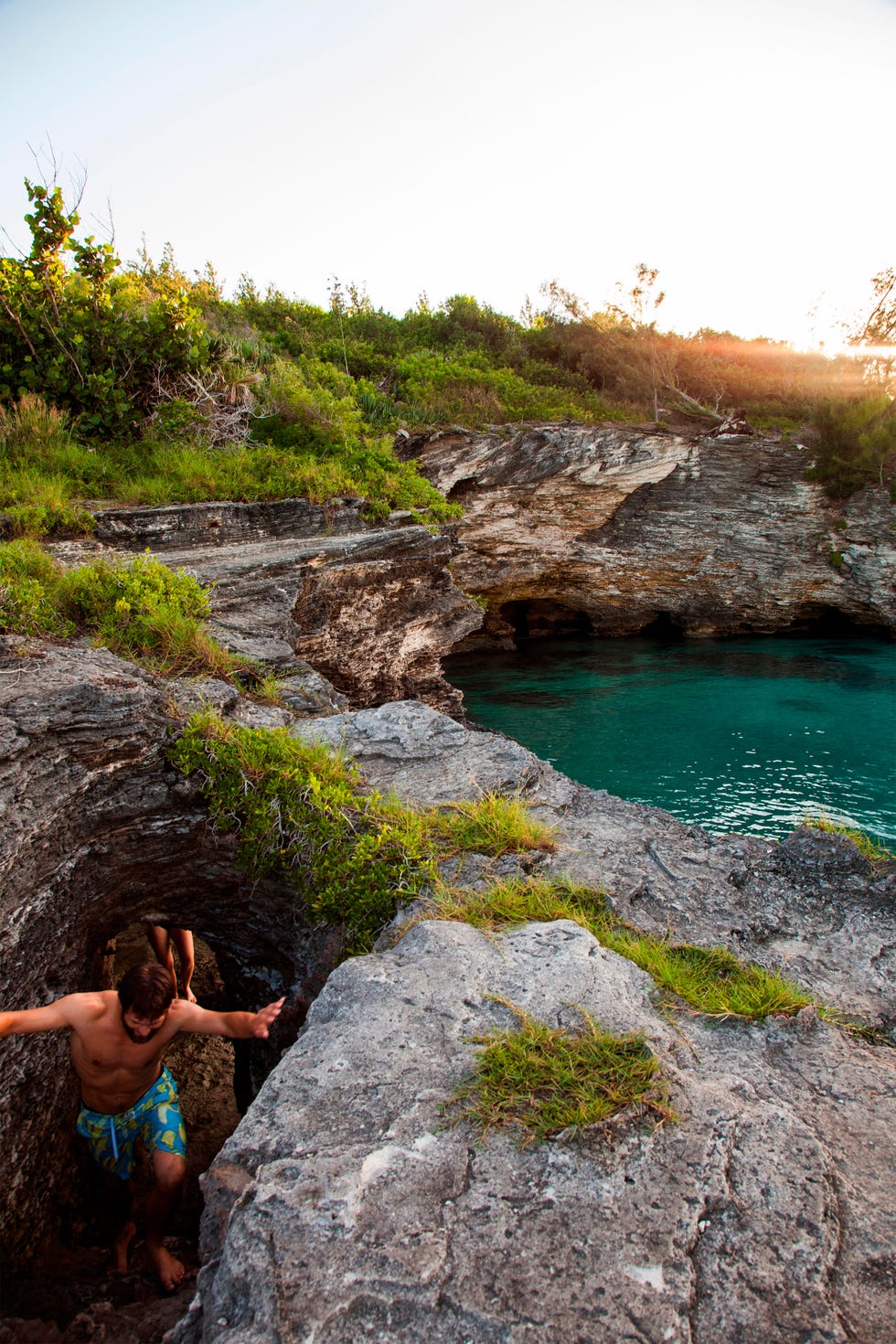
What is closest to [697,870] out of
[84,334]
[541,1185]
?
[541,1185]

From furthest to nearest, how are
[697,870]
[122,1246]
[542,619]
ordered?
[542,619], [697,870], [122,1246]

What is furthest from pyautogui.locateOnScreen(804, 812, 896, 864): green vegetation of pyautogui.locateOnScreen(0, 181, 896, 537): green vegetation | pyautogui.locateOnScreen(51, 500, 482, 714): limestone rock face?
pyautogui.locateOnScreen(0, 181, 896, 537): green vegetation

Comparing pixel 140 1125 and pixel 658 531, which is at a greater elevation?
pixel 658 531

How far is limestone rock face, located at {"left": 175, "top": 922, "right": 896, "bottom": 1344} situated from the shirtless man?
40.6 inches

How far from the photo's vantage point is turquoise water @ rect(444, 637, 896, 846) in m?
11.0

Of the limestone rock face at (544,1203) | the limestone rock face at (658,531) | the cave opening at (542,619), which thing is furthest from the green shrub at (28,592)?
the cave opening at (542,619)

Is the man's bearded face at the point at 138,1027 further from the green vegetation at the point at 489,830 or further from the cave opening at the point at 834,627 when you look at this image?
the cave opening at the point at 834,627

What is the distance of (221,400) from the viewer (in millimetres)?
13172

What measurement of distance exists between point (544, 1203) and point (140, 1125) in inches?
129

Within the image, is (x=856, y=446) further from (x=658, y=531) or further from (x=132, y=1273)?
(x=132, y=1273)

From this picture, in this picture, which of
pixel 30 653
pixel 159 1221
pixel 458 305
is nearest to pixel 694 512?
pixel 458 305

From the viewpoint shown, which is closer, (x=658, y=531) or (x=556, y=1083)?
(x=556, y=1083)

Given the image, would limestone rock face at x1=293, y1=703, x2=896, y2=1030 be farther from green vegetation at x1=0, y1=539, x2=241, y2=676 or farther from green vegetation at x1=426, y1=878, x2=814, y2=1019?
green vegetation at x1=0, y1=539, x2=241, y2=676

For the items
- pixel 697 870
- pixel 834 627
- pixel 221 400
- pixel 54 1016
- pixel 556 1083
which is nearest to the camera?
pixel 556 1083
